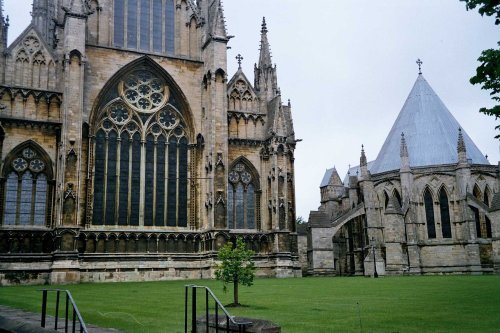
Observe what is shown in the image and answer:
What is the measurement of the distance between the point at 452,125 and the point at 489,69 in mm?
47192

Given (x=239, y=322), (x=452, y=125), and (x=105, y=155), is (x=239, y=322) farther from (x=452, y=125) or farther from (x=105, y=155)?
(x=452, y=125)

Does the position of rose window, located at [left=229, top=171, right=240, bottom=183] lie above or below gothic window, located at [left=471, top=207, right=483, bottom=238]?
above

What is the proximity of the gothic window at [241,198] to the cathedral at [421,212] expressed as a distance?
30.0 feet

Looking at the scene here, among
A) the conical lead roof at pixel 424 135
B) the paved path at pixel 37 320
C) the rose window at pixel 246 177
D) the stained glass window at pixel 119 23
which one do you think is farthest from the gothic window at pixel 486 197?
the paved path at pixel 37 320

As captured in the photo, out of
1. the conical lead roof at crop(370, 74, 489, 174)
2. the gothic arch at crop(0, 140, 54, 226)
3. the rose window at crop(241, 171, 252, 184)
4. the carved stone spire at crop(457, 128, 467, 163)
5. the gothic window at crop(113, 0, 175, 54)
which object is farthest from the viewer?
the conical lead roof at crop(370, 74, 489, 174)

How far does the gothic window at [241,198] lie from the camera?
130 ft

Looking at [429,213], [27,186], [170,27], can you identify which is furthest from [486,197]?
[27,186]

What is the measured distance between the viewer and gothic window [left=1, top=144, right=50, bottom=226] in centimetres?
3319

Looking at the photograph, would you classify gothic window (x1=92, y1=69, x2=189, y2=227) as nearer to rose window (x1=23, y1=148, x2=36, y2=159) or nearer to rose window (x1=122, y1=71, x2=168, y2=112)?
rose window (x1=122, y1=71, x2=168, y2=112)

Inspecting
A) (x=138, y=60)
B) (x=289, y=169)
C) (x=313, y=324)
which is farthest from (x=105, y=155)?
(x=313, y=324)

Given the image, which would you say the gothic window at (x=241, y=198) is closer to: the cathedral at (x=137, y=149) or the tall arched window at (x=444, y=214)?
the cathedral at (x=137, y=149)

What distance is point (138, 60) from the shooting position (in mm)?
38312

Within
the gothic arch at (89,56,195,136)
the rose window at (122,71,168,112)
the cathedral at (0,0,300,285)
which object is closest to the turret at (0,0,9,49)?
the cathedral at (0,0,300,285)

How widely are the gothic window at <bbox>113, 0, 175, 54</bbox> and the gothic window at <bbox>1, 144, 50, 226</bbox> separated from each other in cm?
1003
